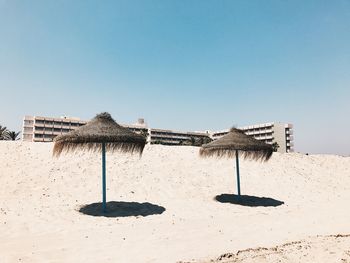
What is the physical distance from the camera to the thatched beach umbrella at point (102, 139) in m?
13.6

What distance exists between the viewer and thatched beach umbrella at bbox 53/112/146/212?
13555mm

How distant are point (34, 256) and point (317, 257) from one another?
257 inches

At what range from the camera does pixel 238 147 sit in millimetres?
17031

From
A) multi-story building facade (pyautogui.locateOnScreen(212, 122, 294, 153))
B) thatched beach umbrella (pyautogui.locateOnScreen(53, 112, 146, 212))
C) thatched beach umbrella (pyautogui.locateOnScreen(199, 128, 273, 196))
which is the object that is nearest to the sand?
thatched beach umbrella (pyautogui.locateOnScreen(199, 128, 273, 196))

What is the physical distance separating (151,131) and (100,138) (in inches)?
4070

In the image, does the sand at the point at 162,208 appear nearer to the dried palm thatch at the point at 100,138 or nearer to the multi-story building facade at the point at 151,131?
the dried palm thatch at the point at 100,138

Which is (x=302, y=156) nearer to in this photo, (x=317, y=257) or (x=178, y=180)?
(x=178, y=180)

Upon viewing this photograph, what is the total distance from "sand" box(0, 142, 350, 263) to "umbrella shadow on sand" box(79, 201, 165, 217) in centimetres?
4

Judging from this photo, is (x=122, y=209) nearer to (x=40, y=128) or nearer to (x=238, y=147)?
(x=238, y=147)

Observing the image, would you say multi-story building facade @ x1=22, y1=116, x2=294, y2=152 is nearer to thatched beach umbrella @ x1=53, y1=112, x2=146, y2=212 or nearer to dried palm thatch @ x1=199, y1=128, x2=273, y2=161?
dried palm thatch @ x1=199, y1=128, x2=273, y2=161

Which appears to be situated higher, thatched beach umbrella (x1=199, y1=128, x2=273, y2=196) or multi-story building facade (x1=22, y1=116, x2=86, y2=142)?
multi-story building facade (x1=22, y1=116, x2=86, y2=142)

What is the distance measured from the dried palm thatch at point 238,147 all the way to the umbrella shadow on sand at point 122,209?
463 centimetres

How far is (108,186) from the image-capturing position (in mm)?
17594

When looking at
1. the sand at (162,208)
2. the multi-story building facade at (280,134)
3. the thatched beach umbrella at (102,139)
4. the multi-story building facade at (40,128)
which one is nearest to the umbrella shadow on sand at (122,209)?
the sand at (162,208)
